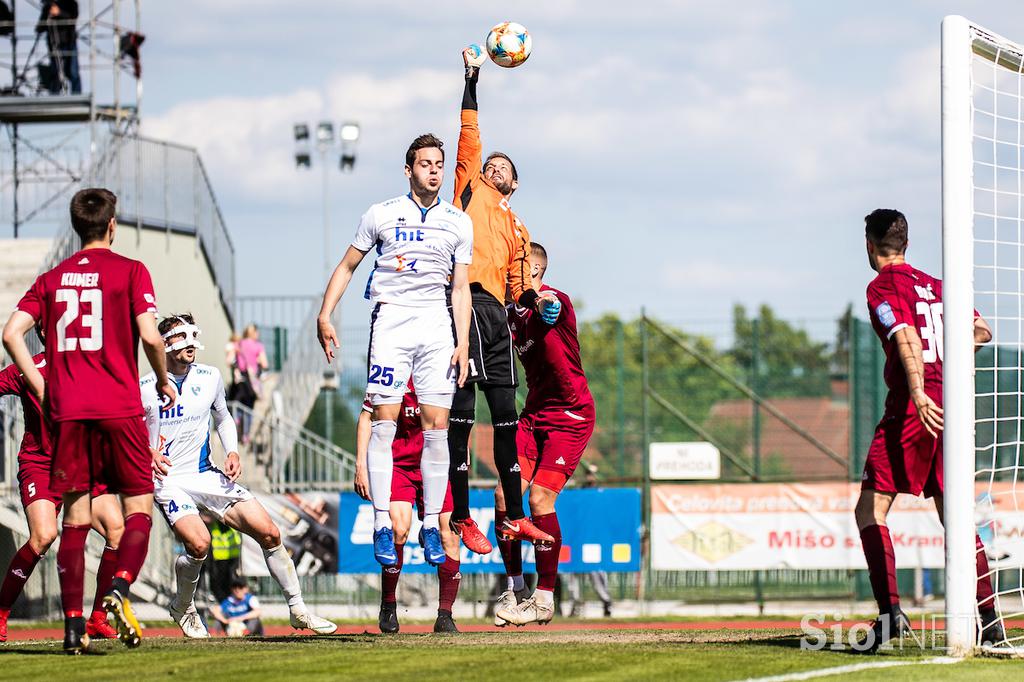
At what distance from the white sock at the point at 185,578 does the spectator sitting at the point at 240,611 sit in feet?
19.9

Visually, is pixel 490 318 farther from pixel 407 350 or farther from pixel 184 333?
pixel 184 333

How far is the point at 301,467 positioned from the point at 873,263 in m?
14.7

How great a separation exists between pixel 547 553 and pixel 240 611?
789 cm

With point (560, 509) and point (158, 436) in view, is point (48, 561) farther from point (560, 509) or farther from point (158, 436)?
point (158, 436)

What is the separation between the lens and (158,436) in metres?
10.2

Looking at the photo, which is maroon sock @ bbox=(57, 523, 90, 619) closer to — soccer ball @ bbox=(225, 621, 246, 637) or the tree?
soccer ball @ bbox=(225, 621, 246, 637)

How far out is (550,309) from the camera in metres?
9.39

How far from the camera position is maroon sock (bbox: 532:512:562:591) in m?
9.98

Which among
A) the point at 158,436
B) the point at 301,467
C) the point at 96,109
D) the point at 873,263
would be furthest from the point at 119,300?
the point at 96,109

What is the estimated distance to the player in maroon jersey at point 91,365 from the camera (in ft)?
24.3

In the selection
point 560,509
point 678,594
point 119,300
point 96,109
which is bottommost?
point 678,594

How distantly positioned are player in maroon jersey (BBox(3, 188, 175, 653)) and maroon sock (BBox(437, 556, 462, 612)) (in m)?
3.01

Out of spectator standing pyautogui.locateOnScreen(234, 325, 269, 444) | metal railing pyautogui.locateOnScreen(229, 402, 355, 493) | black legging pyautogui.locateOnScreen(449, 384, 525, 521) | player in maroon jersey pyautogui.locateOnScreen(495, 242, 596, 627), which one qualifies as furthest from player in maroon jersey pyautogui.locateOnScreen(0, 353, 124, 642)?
spectator standing pyautogui.locateOnScreen(234, 325, 269, 444)
